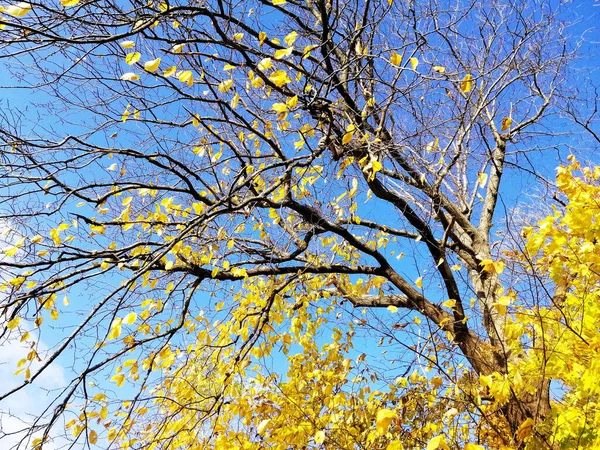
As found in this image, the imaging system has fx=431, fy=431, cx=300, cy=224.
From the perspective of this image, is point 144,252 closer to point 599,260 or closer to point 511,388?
point 511,388

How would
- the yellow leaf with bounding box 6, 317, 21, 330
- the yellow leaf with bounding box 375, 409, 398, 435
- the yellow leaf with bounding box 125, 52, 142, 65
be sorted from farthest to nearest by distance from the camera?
1. the yellow leaf with bounding box 6, 317, 21, 330
2. the yellow leaf with bounding box 125, 52, 142, 65
3. the yellow leaf with bounding box 375, 409, 398, 435

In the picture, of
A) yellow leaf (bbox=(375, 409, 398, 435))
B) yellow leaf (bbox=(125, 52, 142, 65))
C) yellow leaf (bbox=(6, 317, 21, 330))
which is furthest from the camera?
yellow leaf (bbox=(6, 317, 21, 330))

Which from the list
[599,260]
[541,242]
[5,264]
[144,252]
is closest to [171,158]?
[144,252]

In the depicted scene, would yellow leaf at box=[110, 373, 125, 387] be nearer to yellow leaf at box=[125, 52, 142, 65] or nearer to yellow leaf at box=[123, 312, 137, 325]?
yellow leaf at box=[123, 312, 137, 325]

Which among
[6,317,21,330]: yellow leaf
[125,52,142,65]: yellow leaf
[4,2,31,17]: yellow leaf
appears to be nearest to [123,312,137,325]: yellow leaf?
[6,317,21,330]: yellow leaf

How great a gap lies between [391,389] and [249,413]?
133 centimetres

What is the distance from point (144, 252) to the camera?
11.8ft

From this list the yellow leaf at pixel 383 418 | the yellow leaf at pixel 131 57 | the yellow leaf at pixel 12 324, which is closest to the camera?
the yellow leaf at pixel 383 418

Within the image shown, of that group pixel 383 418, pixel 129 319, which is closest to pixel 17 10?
pixel 129 319

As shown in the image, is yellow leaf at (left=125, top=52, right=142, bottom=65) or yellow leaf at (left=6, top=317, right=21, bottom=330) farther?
yellow leaf at (left=6, top=317, right=21, bottom=330)

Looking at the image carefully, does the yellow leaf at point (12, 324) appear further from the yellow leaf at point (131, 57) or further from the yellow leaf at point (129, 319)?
the yellow leaf at point (131, 57)

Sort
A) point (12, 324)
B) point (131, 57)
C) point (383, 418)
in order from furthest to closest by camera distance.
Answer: point (12, 324), point (131, 57), point (383, 418)

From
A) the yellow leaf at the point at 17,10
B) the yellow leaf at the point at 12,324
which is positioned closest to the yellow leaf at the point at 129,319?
the yellow leaf at the point at 12,324

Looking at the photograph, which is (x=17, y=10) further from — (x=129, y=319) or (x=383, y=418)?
(x=383, y=418)
